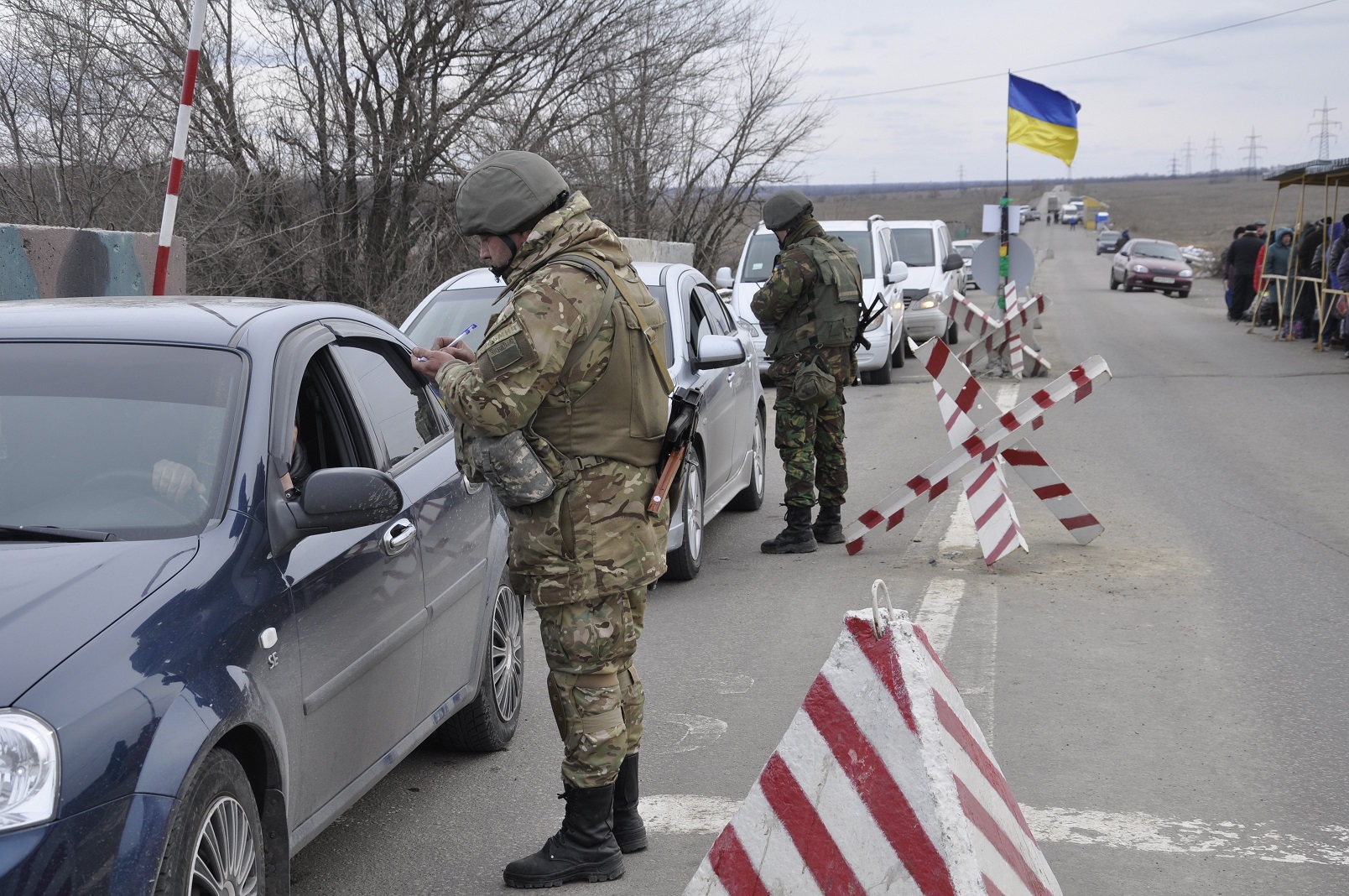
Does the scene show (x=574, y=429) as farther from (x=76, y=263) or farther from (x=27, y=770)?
(x=76, y=263)

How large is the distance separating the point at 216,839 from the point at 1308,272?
22884 mm

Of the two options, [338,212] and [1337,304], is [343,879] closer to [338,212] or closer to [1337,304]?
[338,212]

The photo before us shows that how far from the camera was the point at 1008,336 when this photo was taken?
17.3m

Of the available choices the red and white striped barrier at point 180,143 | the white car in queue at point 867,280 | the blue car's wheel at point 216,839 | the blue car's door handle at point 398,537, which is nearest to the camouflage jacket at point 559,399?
the blue car's door handle at point 398,537

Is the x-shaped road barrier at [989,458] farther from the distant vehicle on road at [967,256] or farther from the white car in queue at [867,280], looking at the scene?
the distant vehicle on road at [967,256]

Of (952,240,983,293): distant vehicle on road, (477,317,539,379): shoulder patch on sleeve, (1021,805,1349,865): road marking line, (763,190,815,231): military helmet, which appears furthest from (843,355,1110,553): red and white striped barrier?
(952,240,983,293): distant vehicle on road

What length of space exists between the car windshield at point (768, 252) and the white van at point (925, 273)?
1.48 m

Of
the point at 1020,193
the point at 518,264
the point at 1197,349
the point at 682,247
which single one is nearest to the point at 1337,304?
the point at 1197,349

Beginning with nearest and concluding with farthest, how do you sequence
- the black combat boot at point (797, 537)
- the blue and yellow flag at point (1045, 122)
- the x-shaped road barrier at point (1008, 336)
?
the black combat boot at point (797, 537) → the x-shaped road barrier at point (1008, 336) → the blue and yellow flag at point (1045, 122)

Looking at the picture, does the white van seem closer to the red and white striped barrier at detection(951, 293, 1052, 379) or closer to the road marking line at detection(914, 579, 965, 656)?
the red and white striped barrier at detection(951, 293, 1052, 379)

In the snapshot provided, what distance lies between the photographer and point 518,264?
12.4 ft

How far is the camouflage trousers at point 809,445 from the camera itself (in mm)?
8133

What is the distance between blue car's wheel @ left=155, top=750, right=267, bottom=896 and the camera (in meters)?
2.62

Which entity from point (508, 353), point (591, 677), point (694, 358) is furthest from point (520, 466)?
point (694, 358)
